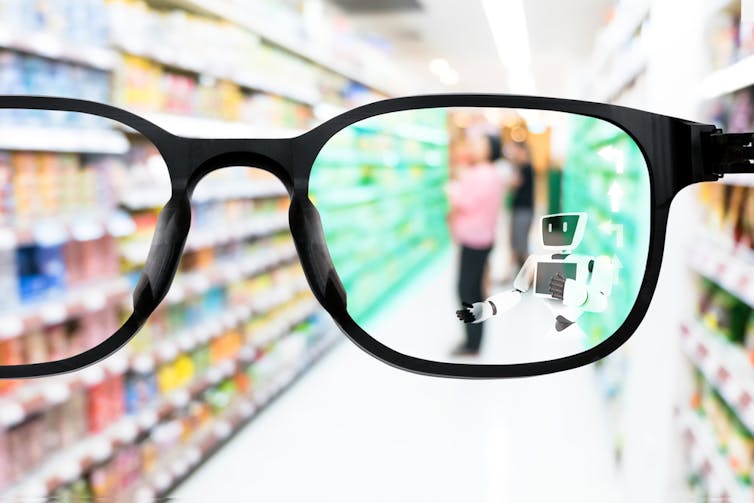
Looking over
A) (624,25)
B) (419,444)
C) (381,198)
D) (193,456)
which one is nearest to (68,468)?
(193,456)

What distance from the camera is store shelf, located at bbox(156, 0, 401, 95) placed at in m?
2.40

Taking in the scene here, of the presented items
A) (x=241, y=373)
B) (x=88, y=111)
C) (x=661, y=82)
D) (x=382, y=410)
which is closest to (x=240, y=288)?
(x=241, y=373)

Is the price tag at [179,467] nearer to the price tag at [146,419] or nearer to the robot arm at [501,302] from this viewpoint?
the price tag at [146,419]

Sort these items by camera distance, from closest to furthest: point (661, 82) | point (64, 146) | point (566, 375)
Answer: point (661, 82)
point (64, 146)
point (566, 375)

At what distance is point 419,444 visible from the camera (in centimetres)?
268

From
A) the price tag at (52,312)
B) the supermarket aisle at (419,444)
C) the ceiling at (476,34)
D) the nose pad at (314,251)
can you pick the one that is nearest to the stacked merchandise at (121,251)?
the price tag at (52,312)

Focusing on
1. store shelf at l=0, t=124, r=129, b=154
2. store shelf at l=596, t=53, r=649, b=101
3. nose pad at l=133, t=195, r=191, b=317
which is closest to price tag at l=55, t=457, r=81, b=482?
store shelf at l=0, t=124, r=129, b=154

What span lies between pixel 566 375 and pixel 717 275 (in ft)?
7.68

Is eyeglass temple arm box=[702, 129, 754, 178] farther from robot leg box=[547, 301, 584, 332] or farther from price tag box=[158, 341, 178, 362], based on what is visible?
price tag box=[158, 341, 178, 362]

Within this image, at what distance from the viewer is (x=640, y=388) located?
179 centimetres

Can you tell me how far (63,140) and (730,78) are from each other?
4.87 feet

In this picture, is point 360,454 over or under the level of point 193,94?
under

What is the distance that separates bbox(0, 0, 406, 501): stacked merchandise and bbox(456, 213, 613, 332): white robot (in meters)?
0.37

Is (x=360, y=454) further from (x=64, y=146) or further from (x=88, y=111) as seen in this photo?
(x=88, y=111)
